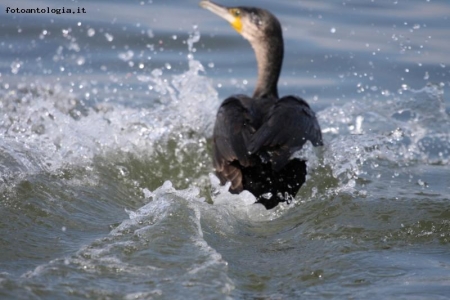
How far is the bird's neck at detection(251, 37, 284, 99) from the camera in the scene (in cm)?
804

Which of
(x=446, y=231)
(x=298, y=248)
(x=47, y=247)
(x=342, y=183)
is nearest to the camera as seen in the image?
(x=47, y=247)

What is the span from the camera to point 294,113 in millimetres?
6863

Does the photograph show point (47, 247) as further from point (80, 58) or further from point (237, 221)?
point (80, 58)

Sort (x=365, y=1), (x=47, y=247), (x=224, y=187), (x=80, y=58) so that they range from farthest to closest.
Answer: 1. (x=365, y=1)
2. (x=80, y=58)
3. (x=224, y=187)
4. (x=47, y=247)

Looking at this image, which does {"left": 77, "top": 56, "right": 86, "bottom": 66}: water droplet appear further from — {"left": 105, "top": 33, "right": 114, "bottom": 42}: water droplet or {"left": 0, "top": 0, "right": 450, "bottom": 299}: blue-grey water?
{"left": 105, "top": 33, "right": 114, "bottom": 42}: water droplet

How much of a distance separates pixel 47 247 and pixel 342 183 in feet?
8.99

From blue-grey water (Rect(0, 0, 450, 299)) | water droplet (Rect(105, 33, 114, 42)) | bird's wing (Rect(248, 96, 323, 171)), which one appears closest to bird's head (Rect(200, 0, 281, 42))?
blue-grey water (Rect(0, 0, 450, 299))

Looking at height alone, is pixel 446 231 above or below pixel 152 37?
below

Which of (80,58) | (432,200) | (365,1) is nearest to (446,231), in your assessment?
(432,200)

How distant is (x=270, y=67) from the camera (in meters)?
8.09

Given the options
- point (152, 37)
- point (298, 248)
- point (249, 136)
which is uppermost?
point (152, 37)

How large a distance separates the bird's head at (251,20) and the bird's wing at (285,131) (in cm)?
119

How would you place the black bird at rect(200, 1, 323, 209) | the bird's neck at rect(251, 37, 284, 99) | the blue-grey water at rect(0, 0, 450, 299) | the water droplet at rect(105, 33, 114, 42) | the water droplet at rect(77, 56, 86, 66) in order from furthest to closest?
the water droplet at rect(105, 33, 114, 42)
the water droplet at rect(77, 56, 86, 66)
the bird's neck at rect(251, 37, 284, 99)
the black bird at rect(200, 1, 323, 209)
the blue-grey water at rect(0, 0, 450, 299)

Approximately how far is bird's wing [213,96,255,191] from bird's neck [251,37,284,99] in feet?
3.41
